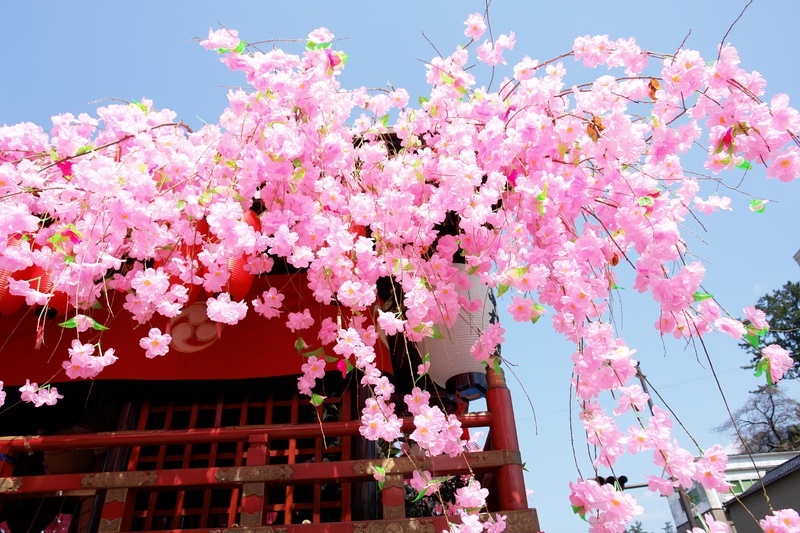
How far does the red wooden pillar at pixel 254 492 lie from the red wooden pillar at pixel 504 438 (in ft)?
5.17

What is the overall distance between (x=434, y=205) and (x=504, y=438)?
171 cm

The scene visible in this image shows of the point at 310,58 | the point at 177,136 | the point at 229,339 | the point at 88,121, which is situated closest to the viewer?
the point at 310,58

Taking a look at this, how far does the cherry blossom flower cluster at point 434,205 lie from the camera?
267cm

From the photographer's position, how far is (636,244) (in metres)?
2.94

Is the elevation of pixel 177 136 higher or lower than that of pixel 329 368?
higher

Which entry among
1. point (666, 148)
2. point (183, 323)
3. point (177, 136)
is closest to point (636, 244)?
point (666, 148)

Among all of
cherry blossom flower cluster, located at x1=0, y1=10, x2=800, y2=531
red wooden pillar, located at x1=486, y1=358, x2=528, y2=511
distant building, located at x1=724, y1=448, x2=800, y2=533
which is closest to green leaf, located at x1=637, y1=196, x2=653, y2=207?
cherry blossom flower cluster, located at x1=0, y1=10, x2=800, y2=531

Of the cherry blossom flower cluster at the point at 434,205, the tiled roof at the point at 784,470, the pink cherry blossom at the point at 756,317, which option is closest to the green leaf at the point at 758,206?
the cherry blossom flower cluster at the point at 434,205

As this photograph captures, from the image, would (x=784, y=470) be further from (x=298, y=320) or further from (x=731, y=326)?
(x=298, y=320)

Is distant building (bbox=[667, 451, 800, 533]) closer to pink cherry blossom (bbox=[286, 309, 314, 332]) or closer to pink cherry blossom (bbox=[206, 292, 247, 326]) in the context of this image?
pink cherry blossom (bbox=[286, 309, 314, 332])

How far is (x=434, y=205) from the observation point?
3.17m

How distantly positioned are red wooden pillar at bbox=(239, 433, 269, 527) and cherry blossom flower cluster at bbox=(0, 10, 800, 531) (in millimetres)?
515

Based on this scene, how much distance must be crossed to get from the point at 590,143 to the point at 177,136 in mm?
2910

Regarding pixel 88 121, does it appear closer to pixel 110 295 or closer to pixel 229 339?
pixel 110 295
